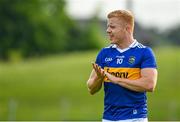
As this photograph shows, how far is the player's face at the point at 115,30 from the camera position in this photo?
7.48 meters

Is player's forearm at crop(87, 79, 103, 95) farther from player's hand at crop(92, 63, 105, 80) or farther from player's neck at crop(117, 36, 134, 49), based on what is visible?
player's neck at crop(117, 36, 134, 49)

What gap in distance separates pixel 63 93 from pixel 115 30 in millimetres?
25500

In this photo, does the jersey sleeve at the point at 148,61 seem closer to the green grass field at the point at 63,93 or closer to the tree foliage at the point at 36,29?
the green grass field at the point at 63,93

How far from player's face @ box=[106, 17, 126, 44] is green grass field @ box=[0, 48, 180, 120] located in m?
18.9

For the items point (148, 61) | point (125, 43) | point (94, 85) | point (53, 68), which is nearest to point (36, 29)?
point (53, 68)

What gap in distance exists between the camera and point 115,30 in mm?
7492

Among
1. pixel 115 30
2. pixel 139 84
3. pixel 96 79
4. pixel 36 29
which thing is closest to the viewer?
pixel 139 84

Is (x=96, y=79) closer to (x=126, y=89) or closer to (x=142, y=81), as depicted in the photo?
(x=126, y=89)

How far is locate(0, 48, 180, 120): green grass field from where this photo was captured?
28.0 metres

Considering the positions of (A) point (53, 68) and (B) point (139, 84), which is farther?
(A) point (53, 68)

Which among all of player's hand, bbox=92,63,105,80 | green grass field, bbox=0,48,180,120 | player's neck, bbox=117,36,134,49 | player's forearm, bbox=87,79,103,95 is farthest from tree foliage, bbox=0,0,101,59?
player's hand, bbox=92,63,105,80

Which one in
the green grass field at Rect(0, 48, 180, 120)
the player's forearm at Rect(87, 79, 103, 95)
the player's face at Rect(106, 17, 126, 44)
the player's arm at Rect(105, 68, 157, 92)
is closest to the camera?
the player's arm at Rect(105, 68, 157, 92)

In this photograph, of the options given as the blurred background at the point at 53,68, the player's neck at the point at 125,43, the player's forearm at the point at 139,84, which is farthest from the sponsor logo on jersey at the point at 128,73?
the blurred background at the point at 53,68

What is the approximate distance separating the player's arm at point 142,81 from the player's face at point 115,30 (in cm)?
34
